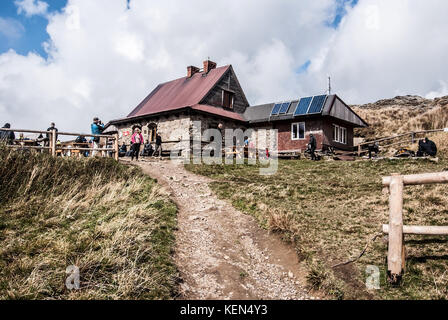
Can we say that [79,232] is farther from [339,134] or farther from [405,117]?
[405,117]

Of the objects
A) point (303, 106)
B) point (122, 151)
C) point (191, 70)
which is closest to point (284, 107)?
point (303, 106)

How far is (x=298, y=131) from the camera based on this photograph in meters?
25.3

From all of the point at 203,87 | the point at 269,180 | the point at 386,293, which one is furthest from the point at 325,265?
the point at 203,87

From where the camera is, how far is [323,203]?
1030 centimetres

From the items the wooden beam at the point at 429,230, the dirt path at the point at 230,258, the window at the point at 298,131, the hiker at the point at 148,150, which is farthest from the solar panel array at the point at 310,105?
the wooden beam at the point at 429,230

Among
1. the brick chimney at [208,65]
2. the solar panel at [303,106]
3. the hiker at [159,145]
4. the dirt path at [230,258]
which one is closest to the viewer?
the dirt path at [230,258]

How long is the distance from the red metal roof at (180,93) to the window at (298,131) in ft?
23.2

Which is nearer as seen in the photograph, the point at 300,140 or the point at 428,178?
the point at 428,178

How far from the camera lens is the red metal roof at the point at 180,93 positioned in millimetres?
25562

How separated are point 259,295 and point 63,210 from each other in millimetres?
5087

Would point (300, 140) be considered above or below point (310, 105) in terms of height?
below

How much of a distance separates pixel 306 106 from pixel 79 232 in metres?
20.7

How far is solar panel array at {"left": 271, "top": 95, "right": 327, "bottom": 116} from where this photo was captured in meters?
24.0

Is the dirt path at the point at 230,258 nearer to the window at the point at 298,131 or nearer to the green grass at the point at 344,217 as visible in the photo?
the green grass at the point at 344,217
